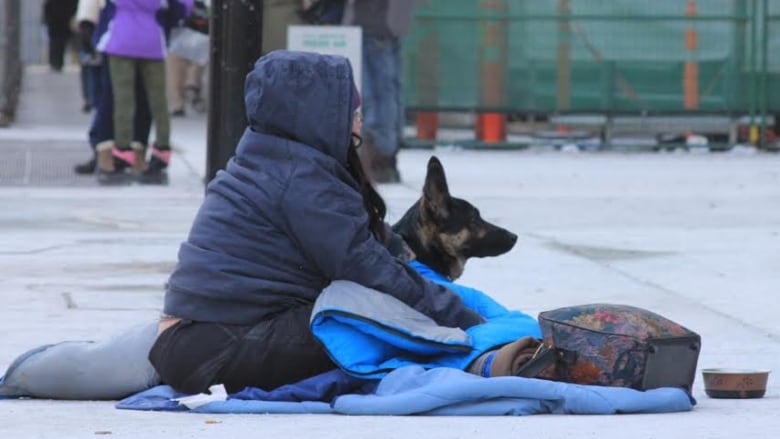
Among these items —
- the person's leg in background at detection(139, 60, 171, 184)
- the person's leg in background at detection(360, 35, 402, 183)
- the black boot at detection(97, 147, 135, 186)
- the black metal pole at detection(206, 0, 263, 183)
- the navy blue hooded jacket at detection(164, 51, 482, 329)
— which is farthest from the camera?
the black boot at detection(97, 147, 135, 186)

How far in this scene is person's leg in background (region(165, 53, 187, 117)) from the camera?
70.8 ft

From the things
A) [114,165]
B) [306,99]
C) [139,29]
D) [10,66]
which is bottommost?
[114,165]

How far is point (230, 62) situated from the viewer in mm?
7371

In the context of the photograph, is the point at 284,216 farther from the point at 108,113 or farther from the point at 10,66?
the point at 10,66

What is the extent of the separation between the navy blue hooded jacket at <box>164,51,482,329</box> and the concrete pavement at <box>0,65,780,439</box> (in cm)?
37

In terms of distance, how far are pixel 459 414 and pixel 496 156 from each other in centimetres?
1238

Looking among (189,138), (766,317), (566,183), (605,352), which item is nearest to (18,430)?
(605,352)

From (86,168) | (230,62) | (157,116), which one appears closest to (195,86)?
(86,168)

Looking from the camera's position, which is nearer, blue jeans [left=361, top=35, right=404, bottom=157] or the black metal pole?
the black metal pole

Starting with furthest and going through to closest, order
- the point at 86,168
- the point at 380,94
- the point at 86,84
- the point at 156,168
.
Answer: the point at 86,84, the point at 86,168, the point at 156,168, the point at 380,94

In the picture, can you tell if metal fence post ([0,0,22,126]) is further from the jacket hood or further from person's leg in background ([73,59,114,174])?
the jacket hood

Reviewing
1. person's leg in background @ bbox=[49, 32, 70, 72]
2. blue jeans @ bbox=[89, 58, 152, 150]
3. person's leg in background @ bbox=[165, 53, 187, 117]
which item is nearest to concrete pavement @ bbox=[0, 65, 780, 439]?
blue jeans @ bbox=[89, 58, 152, 150]

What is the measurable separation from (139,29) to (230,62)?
5385mm

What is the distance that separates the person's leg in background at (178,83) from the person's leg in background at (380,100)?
28.7 feet
